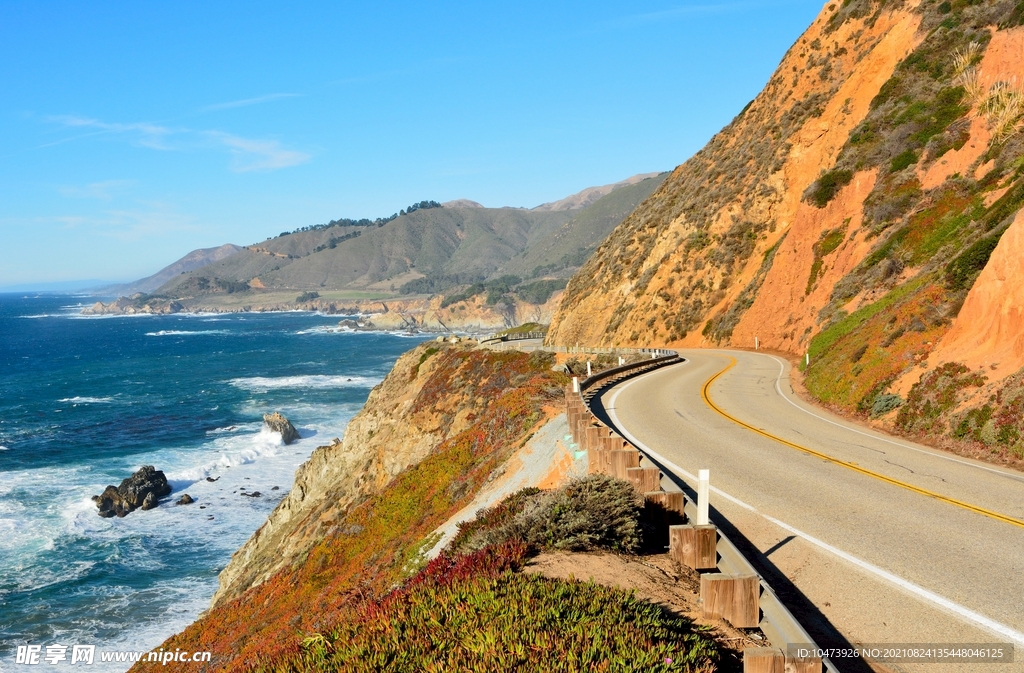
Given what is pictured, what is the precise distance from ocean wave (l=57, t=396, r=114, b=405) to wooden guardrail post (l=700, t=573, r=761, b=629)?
8597 cm

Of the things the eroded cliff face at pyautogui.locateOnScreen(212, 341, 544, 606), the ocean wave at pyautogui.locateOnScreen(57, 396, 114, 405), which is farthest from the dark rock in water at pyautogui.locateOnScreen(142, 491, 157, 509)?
the ocean wave at pyautogui.locateOnScreen(57, 396, 114, 405)

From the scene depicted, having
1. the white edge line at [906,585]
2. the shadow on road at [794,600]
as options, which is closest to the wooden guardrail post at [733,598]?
the shadow on road at [794,600]

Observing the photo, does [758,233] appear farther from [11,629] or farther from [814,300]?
[11,629]

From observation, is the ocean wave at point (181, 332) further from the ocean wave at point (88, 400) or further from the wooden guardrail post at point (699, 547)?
the wooden guardrail post at point (699, 547)

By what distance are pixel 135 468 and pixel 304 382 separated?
41676 mm

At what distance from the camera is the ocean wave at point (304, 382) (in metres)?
88.1

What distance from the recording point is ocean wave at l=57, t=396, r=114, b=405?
257 ft

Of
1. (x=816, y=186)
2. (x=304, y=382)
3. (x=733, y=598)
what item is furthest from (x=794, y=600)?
(x=304, y=382)

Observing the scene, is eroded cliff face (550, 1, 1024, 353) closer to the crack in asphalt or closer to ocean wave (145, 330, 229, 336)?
the crack in asphalt

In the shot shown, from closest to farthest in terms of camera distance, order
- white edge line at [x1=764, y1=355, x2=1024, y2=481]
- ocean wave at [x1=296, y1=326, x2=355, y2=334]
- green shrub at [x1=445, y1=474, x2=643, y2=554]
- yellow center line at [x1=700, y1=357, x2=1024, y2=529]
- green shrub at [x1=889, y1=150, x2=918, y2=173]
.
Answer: green shrub at [x1=445, y1=474, x2=643, y2=554]
yellow center line at [x1=700, y1=357, x2=1024, y2=529]
white edge line at [x1=764, y1=355, x2=1024, y2=481]
green shrub at [x1=889, y1=150, x2=918, y2=173]
ocean wave at [x1=296, y1=326, x2=355, y2=334]

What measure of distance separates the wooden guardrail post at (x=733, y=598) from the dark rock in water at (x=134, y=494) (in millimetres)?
43462

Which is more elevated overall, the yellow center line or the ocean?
the yellow center line

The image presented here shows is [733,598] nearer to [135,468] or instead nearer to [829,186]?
[829,186]

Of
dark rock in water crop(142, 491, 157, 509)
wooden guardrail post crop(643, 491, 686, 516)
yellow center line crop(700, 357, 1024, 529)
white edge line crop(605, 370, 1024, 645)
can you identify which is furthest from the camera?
dark rock in water crop(142, 491, 157, 509)
